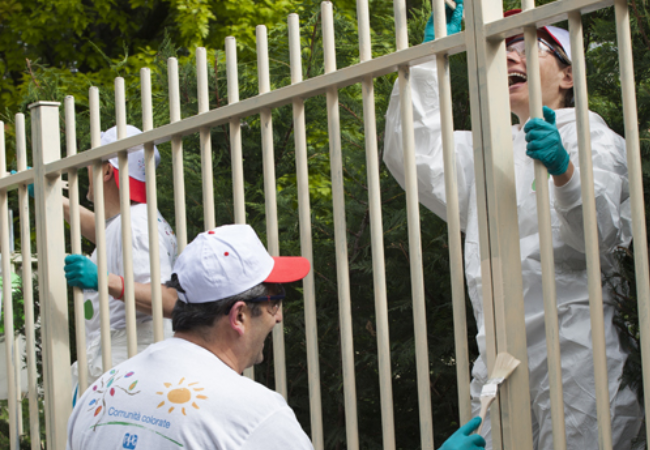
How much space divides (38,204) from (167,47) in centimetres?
153

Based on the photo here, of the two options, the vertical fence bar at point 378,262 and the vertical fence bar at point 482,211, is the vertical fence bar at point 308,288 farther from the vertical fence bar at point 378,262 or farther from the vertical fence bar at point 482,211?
the vertical fence bar at point 482,211

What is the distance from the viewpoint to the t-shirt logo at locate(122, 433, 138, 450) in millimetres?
1667

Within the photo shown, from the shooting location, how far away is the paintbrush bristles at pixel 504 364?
73.4 inches

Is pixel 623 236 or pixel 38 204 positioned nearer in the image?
pixel 623 236

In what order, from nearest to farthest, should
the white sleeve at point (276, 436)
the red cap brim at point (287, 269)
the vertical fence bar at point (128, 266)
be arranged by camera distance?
the white sleeve at point (276, 436) → the red cap brim at point (287, 269) → the vertical fence bar at point (128, 266)

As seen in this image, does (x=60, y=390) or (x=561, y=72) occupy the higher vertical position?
(x=561, y=72)

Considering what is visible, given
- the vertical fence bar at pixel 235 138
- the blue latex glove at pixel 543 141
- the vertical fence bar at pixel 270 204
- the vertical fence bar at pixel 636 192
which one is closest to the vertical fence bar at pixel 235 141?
the vertical fence bar at pixel 235 138

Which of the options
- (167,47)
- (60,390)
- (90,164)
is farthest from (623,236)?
(167,47)

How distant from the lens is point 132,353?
9.16 feet

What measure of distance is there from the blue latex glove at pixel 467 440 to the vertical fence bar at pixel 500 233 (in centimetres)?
14

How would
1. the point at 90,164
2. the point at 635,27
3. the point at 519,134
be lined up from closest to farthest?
the point at 635,27, the point at 519,134, the point at 90,164

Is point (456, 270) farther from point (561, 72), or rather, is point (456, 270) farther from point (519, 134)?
point (561, 72)

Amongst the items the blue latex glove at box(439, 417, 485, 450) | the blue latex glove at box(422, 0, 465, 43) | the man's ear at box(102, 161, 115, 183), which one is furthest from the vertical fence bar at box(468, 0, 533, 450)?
the man's ear at box(102, 161, 115, 183)

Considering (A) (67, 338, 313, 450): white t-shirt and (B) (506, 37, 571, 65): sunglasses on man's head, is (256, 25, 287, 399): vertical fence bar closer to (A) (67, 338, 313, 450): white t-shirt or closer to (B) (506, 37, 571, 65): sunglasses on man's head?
(A) (67, 338, 313, 450): white t-shirt
